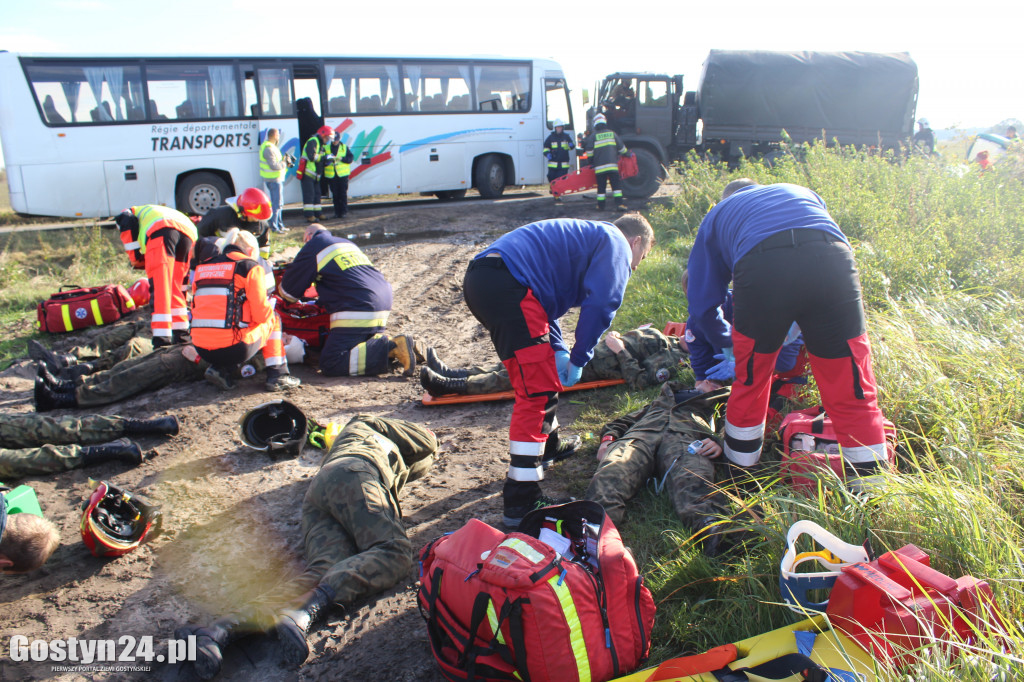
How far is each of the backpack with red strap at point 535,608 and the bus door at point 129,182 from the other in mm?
11978

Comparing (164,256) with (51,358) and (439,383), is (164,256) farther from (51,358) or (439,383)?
(439,383)

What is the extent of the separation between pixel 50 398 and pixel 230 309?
4.92 ft

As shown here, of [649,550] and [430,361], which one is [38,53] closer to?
[430,361]

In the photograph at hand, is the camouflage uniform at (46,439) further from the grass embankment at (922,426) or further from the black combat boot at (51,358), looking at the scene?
the grass embankment at (922,426)

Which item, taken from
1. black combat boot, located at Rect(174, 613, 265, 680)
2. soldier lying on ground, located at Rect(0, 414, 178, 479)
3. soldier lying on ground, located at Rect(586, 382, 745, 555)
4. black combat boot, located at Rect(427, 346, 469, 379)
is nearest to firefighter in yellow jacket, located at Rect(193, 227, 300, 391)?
soldier lying on ground, located at Rect(0, 414, 178, 479)

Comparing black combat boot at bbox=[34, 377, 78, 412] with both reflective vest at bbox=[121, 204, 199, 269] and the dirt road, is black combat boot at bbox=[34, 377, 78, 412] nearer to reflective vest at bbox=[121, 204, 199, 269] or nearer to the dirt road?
the dirt road

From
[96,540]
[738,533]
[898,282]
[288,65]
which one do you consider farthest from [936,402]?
[288,65]

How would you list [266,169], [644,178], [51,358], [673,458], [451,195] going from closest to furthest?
1. [673,458]
2. [51,358]
3. [266,169]
4. [644,178]
5. [451,195]

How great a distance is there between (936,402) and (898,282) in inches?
92.4

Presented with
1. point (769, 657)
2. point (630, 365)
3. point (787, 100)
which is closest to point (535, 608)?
point (769, 657)

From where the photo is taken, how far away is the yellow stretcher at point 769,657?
172cm

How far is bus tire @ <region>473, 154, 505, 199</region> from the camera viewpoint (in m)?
14.8

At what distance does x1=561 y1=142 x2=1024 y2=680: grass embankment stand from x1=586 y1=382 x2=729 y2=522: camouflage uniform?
5.1 inches

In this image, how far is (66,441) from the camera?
156 inches
